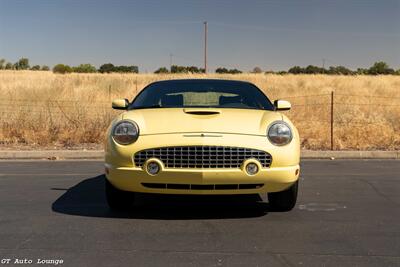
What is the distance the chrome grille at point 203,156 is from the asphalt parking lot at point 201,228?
1.91 feet

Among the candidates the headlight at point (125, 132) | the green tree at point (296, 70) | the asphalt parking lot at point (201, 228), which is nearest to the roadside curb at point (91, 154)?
Result: the asphalt parking lot at point (201, 228)

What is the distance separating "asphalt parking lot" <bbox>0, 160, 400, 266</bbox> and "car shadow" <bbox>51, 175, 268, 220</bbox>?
1 cm

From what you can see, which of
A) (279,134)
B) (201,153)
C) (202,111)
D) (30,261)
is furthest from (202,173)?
(30,261)

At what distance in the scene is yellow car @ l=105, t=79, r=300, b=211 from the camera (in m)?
4.44

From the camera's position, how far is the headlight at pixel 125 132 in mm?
4603

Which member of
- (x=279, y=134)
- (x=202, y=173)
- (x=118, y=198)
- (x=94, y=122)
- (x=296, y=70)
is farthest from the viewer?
(x=296, y=70)

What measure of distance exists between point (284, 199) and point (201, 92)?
5.30 ft

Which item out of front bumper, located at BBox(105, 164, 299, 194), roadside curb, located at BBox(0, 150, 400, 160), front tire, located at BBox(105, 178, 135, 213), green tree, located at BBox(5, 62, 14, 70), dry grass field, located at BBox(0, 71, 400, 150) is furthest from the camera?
green tree, located at BBox(5, 62, 14, 70)

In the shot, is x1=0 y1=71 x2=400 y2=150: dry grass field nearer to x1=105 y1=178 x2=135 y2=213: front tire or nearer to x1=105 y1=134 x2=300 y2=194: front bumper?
x1=105 y1=178 x2=135 y2=213: front tire

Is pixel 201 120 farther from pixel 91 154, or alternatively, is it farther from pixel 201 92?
pixel 91 154

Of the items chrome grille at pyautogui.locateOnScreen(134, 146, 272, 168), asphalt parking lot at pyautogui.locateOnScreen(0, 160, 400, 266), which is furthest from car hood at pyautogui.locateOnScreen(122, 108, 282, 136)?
asphalt parking lot at pyautogui.locateOnScreen(0, 160, 400, 266)

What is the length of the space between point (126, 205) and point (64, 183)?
2.11 m

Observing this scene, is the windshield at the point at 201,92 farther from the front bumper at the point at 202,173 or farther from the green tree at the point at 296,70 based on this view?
the green tree at the point at 296,70

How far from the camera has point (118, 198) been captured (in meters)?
5.00
